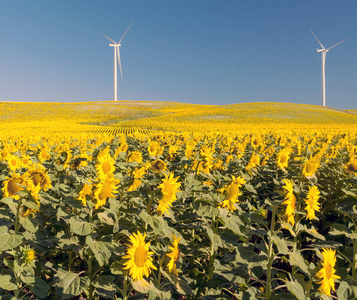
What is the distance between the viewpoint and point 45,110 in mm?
71000

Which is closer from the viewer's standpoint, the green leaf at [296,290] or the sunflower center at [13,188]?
the green leaf at [296,290]

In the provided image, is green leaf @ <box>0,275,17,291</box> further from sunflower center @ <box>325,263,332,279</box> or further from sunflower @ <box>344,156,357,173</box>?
sunflower @ <box>344,156,357,173</box>

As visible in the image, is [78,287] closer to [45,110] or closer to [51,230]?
[51,230]

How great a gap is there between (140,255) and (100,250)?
54cm

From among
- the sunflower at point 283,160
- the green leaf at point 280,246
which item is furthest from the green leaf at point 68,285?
the sunflower at point 283,160

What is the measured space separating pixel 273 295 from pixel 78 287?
1.79m

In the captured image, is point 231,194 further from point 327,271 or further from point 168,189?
point 327,271

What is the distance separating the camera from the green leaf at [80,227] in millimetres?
2514

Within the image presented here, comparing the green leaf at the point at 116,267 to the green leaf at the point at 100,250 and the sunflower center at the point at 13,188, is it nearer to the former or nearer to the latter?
the green leaf at the point at 100,250

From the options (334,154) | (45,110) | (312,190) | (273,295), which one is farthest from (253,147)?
(45,110)

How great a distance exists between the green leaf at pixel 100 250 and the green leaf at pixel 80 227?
0.12 metres

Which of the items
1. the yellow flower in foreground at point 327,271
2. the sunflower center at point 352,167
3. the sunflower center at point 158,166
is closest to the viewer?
the yellow flower in foreground at point 327,271

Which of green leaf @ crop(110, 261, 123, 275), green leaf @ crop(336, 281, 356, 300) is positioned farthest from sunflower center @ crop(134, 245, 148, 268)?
green leaf @ crop(336, 281, 356, 300)

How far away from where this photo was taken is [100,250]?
8.41ft
